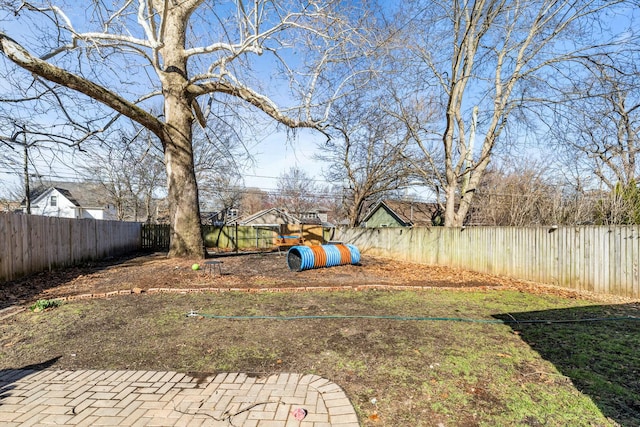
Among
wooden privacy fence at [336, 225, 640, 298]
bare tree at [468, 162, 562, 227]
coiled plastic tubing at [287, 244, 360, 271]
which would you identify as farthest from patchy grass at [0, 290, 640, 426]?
bare tree at [468, 162, 562, 227]

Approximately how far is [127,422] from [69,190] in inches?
1629

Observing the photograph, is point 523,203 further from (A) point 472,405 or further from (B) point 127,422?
(B) point 127,422

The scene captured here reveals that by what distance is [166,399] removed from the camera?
2.35m

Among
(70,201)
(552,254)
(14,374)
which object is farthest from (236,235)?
(70,201)

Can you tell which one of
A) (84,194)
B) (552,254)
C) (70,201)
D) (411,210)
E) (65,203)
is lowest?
(552,254)

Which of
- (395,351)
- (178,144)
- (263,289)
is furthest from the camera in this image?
(178,144)

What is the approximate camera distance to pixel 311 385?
101 inches

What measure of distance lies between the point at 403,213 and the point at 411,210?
0.72 m

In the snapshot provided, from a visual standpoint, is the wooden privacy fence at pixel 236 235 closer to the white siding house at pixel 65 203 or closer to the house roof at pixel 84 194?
the house roof at pixel 84 194

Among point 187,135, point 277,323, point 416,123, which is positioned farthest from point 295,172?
point 277,323

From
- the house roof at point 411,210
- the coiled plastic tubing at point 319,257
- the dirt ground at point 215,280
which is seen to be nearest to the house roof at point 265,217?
the house roof at point 411,210

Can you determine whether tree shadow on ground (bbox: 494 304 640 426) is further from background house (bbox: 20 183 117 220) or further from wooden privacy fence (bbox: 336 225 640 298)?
background house (bbox: 20 183 117 220)

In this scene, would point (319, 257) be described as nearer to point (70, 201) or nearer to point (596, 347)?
point (596, 347)

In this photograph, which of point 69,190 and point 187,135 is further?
point 69,190
